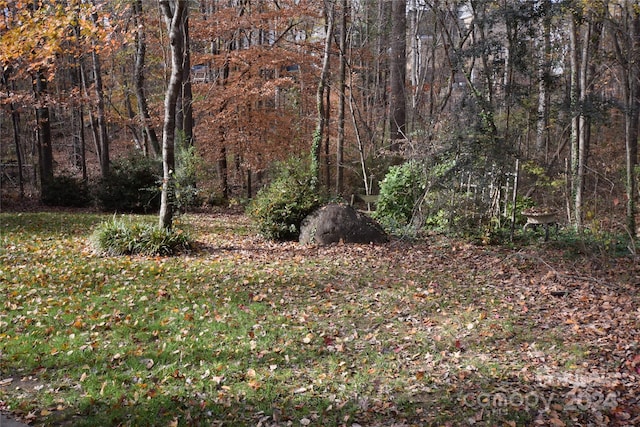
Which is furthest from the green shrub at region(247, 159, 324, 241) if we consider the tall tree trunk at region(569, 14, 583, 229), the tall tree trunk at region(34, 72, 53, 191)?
the tall tree trunk at region(34, 72, 53, 191)

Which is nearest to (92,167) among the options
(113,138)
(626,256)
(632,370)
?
(113,138)

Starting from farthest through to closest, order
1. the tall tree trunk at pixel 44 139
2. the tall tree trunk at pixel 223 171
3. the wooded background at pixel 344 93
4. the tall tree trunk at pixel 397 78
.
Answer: the tall tree trunk at pixel 223 171 → the tall tree trunk at pixel 397 78 → the tall tree trunk at pixel 44 139 → the wooded background at pixel 344 93

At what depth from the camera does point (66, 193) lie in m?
15.7

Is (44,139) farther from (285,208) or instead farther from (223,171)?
(285,208)

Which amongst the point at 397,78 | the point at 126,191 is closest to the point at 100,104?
the point at 126,191

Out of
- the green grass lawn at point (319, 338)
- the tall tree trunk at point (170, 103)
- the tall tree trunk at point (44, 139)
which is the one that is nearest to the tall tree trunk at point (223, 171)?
the tall tree trunk at point (44, 139)

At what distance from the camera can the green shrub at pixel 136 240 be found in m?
9.02

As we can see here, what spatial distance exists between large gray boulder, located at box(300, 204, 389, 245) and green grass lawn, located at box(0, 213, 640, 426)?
0.95 metres

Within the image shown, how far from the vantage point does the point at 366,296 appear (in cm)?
705

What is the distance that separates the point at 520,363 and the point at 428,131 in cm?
733

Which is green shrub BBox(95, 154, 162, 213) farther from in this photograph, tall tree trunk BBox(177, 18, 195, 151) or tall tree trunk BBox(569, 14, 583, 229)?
tall tree trunk BBox(569, 14, 583, 229)

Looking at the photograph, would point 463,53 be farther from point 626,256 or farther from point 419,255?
point 626,256

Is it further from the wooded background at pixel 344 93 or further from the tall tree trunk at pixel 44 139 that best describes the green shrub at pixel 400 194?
the tall tree trunk at pixel 44 139

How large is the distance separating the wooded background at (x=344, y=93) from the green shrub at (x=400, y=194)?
1.81ft
